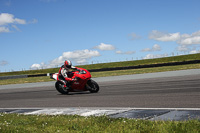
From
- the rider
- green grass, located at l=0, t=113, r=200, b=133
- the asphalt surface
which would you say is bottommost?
the asphalt surface

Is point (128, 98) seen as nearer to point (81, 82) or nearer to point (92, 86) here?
point (92, 86)

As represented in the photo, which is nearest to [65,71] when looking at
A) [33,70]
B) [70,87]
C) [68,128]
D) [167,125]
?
[70,87]

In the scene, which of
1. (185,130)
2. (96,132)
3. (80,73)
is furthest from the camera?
(80,73)

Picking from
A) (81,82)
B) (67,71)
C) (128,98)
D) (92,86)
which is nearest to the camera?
(128,98)

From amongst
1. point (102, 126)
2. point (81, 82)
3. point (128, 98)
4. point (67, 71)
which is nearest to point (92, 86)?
point (81, 82)

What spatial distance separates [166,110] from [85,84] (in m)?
6.64

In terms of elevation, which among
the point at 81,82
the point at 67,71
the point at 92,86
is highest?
the point at 67,71

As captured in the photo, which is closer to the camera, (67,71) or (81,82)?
(81,82)

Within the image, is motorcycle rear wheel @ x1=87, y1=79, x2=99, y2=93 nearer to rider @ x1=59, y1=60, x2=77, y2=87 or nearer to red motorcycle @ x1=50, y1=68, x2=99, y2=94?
red motorcycle @ x1=50, y1=68, x2=99, y2=94

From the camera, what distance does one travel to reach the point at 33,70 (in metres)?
72.2

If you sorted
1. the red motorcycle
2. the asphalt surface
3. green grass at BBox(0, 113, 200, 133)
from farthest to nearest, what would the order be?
1. the red motorcycle
2. the asphalt surface
3. green grass at BBox(0, 113, 200, 133)

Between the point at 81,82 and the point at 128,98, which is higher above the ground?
the point at 81,82

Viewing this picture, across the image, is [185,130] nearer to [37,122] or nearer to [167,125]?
[167,125]

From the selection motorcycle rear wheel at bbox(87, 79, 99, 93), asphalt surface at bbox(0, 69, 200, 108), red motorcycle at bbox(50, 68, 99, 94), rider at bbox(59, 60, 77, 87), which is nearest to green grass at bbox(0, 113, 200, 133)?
asphalt surface at bbox(0, 69, 200, 108)
